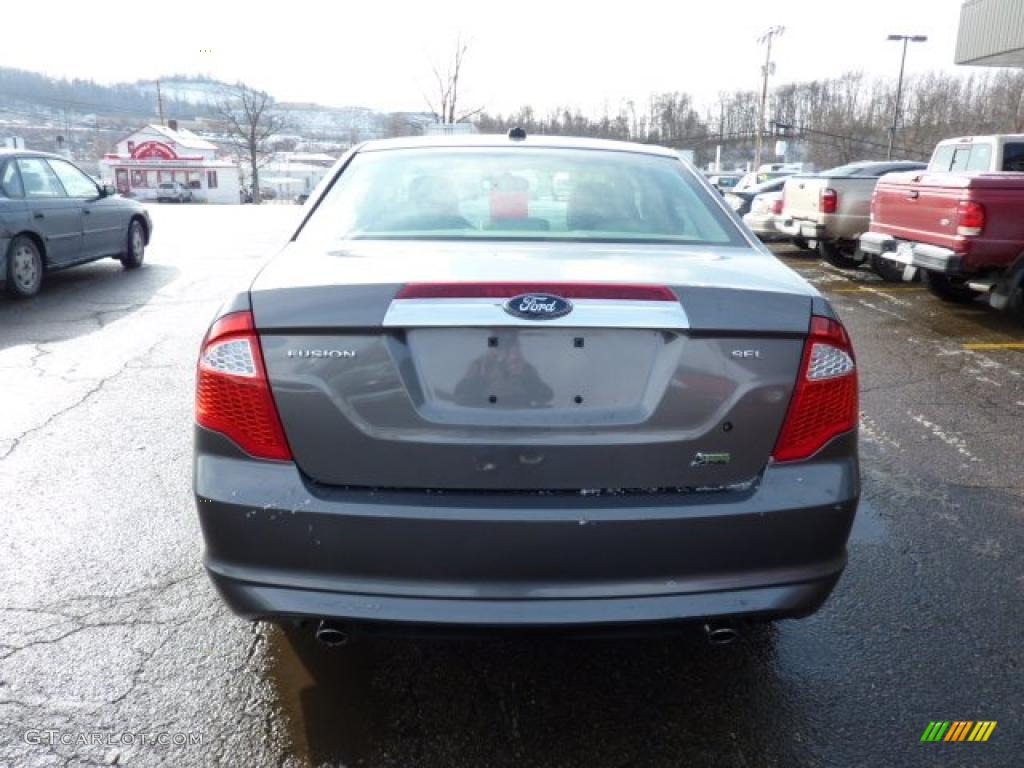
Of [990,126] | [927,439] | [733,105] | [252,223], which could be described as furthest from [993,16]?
[733,105]

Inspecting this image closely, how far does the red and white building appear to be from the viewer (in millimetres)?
73688

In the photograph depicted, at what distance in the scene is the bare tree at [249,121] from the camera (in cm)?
7731

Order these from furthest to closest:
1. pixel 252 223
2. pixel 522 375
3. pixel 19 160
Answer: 1. pixel 252 223
2. pixel 19 160
3. pixel 522 375

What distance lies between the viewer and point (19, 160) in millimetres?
8531

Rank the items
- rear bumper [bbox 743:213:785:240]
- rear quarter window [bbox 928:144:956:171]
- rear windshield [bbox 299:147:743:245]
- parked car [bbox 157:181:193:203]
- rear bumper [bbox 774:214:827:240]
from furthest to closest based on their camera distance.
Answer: parked car [bbox 157:181:193:203] < rear bumper [bbox 743:213:785:240] < rear bumper [bbox 774:214:827:240] < rear quarter window [bbox 928:144:956:171] < rear windshield [bbox 299:147:743:245]

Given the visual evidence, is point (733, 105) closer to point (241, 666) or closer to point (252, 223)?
point (252, 223)

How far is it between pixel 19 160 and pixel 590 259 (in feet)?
28.1

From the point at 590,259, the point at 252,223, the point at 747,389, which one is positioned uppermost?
the point at 590,259

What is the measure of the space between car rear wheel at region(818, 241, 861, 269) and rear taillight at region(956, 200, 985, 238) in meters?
4.68

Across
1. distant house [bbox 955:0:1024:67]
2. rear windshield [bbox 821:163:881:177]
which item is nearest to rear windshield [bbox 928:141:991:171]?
rear windshield [bbox 821:163:881:177]

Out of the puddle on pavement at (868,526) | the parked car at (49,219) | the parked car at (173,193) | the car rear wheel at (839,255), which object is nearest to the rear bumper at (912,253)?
the car rear wheel at (839,255)

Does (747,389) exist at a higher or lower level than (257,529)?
higher

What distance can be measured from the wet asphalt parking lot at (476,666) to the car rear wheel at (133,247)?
23.5ft

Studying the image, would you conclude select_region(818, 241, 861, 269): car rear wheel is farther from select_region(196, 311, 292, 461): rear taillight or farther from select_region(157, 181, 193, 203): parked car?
select_region(157, 181, 193, 203): parked car
